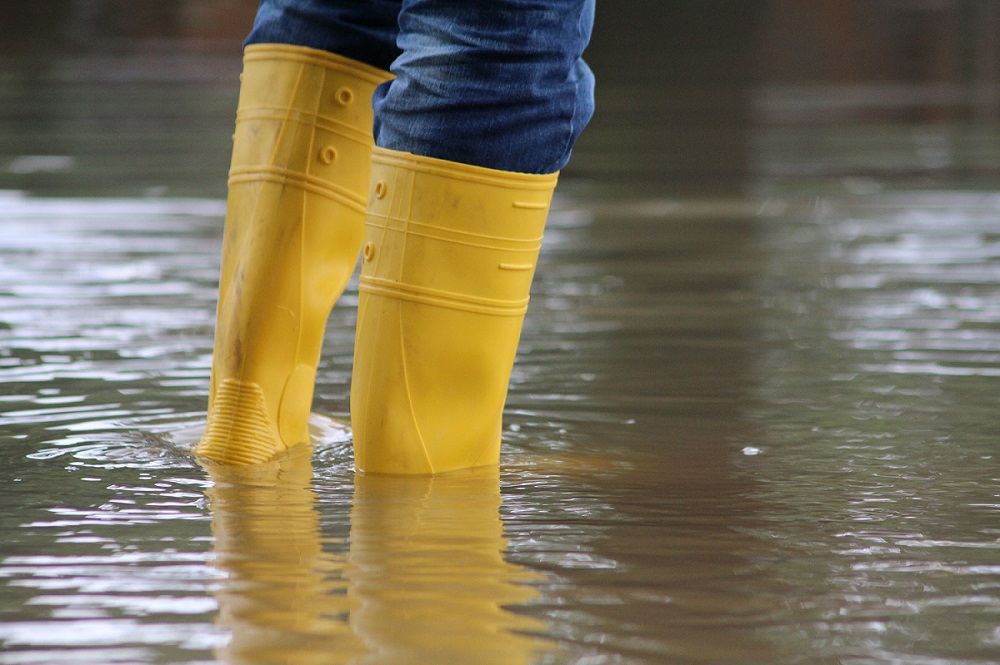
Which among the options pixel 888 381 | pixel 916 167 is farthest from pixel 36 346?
pixel 916 167

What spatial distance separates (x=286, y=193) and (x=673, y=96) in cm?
878

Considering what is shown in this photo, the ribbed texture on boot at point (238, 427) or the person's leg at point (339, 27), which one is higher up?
the person's leg at point (339, 27)

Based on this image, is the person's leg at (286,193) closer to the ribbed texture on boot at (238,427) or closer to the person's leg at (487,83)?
the ribbed texture on boot at (238,427)

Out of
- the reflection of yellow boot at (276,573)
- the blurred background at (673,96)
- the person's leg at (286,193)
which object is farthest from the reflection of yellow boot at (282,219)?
the blurred background at (673,96)

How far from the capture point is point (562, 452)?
1.61m

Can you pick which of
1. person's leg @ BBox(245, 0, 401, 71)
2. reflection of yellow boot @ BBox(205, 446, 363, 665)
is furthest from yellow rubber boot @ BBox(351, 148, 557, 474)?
person's leg @ BBox(245, 0, 401, 71)

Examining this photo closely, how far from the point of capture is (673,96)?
10.2 m

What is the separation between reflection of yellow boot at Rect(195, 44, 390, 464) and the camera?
1602 mm

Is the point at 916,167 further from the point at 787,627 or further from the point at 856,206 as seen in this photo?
the point at 787,627

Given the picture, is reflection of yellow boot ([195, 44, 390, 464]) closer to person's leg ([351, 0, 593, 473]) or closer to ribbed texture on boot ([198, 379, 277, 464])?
ribbed texture on boot ([198, 379, 277, 464])

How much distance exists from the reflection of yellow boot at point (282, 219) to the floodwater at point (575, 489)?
81mm

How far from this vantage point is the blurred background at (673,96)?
16.8ft

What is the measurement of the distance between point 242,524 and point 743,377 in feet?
2.92

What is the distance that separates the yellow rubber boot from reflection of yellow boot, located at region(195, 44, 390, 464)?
0.17m
